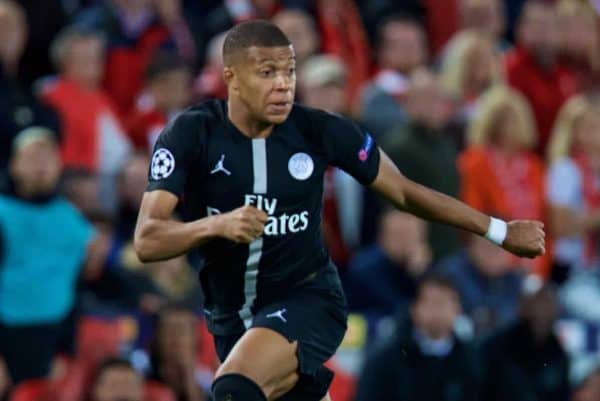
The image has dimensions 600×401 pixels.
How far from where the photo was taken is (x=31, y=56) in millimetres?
12203

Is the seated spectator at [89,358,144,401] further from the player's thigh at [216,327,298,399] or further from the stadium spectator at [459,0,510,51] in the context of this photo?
the stadium spectator at [459,0,510,51]

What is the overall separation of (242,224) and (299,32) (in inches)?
236

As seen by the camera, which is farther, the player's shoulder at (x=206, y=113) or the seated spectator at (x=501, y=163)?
the seated spectator at (x=501, y=163)

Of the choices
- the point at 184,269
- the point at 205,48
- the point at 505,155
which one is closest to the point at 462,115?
the point at 505,155

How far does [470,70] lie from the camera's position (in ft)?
43.4

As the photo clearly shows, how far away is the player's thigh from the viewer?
271 inches

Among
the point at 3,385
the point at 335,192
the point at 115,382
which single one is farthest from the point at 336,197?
the point at 3,385

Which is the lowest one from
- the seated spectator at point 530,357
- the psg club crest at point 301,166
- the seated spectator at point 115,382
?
the seated spectator at point 530,357

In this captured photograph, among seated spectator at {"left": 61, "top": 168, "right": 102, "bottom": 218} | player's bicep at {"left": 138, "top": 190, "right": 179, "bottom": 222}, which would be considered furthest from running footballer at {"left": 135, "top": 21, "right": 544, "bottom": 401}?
seated spectator at {"left": 61, "top": 168, "right": 102, "bottom": 218}

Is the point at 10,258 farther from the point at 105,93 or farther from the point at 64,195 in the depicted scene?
the point at 105,93

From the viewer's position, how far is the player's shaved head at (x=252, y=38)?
7027 millimetres

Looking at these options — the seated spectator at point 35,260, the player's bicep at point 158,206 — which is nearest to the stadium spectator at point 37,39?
the seated spectator at point 35,260

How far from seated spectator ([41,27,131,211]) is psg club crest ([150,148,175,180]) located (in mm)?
4456

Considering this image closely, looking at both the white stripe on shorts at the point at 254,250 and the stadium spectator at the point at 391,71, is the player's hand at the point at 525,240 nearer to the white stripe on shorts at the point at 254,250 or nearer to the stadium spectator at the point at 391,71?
the white stripe on shorts at the point at 254,250
